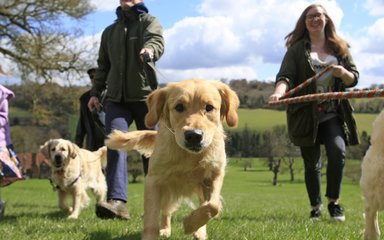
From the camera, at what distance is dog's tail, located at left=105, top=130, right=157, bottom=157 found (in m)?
4.77

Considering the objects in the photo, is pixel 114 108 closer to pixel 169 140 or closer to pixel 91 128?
pixel 169 140

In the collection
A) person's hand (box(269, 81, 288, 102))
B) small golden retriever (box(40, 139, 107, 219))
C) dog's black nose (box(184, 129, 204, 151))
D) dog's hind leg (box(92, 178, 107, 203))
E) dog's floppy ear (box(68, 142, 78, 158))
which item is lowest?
dog's hind leg (box(92, 178, 107, 203))

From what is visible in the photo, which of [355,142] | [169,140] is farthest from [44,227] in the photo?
[355,142]

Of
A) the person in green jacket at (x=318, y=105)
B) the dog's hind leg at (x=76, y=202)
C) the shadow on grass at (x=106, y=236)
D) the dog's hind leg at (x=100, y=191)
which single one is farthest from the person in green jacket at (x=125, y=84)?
the dog's hind leg at (x=100, y=191)

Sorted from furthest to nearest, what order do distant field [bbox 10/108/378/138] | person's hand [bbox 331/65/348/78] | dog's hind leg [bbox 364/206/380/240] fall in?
distant field [bbox 10/108/378/138], person's hand [bbox 331/65/348/78], dog's hind leg [bbox 364/206/380/240]

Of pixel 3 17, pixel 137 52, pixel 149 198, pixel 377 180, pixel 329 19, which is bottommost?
pixel 149 198

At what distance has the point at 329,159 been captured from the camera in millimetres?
5809

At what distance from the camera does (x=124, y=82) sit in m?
5.61

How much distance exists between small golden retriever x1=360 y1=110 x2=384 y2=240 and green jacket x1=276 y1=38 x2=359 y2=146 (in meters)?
2.37

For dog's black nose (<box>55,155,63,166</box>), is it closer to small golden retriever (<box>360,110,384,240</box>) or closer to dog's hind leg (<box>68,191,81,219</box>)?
A: dog's hind leg (<box>68,191,81,219</box>)

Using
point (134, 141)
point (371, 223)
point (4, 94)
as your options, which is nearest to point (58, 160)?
point (4, 94)

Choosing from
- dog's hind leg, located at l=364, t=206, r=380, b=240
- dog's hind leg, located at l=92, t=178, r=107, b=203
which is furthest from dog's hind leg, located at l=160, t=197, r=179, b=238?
dog's hind leg, located at l=92, t=178, r=107, b=203

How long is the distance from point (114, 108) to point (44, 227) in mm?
1508

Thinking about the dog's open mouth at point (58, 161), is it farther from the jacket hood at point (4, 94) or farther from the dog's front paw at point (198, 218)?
the dog's front paw at point (198, 218)
